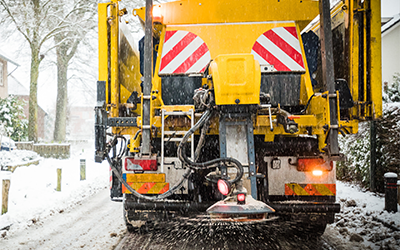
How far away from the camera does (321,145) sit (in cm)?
338

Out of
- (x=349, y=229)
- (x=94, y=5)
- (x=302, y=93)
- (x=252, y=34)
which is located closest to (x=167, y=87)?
(x=252, y=34)

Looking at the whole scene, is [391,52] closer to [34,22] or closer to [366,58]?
[366,58]

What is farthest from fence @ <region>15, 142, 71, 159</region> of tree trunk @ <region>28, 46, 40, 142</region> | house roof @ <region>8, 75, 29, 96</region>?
house roof @ <region>8, 75, 29, 96</region>

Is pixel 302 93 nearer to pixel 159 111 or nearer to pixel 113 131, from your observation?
pixel 159 111

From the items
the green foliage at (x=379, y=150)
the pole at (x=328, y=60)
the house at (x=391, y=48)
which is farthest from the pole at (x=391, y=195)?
the house at (x=391, y=48)

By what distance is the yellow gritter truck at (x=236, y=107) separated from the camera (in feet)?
9.93

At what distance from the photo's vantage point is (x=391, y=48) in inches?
763

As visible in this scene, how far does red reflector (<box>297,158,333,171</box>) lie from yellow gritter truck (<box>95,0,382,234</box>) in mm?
11

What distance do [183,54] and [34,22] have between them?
40.2 ft

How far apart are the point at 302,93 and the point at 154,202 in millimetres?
2204

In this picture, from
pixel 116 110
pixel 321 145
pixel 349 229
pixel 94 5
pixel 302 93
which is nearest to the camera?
pixel 321 145

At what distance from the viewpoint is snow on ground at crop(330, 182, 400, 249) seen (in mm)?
3918

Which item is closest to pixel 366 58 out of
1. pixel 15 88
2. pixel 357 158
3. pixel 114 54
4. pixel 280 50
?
pixel 280 50

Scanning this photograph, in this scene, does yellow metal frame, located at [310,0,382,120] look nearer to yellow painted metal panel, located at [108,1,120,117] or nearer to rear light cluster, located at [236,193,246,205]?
rear light cluster, located at [236,193,246,205]
